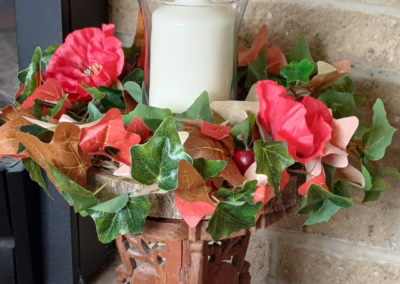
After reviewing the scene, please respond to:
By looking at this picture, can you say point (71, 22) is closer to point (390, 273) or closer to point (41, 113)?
point (41, 113)

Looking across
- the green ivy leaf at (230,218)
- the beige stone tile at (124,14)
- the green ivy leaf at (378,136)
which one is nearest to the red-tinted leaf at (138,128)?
the green ivy leaf at (230,218)

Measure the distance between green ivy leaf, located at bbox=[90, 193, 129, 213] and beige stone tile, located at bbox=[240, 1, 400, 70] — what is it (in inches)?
14.2

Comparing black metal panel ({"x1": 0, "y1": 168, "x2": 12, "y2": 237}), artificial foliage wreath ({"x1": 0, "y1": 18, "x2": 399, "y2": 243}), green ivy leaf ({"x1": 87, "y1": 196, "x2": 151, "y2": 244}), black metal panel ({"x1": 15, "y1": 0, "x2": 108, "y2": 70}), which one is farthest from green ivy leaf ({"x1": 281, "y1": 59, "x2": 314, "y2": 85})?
black metal panel ({"x1": 0, "y1": 168, "x2": 12, "y2": 237})

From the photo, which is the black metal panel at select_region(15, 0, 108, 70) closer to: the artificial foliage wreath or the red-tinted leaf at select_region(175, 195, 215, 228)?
the artificial foliage wreath

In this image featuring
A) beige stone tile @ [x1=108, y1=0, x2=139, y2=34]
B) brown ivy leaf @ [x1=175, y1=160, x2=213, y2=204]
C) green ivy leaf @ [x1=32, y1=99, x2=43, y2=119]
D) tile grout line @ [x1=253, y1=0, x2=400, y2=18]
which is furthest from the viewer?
beige stone tile @ [x1=108, y1=0, x2=139, y2=34]

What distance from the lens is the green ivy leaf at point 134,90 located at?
44 centimetres

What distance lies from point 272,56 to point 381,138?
171 millimetres

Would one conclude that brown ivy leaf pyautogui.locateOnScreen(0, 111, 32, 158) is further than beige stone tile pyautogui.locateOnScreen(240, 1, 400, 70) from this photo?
No

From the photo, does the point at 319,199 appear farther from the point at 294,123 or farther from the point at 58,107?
the point at 58,107

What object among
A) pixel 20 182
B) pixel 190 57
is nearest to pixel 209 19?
pixel 190 57

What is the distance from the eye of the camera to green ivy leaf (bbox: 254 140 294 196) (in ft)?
1.06

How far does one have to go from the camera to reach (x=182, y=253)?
39 cm

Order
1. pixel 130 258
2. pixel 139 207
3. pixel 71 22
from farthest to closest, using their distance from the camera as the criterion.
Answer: pixel 71 22
pixel 130 258
pixel 139 207

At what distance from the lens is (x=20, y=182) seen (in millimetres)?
591
